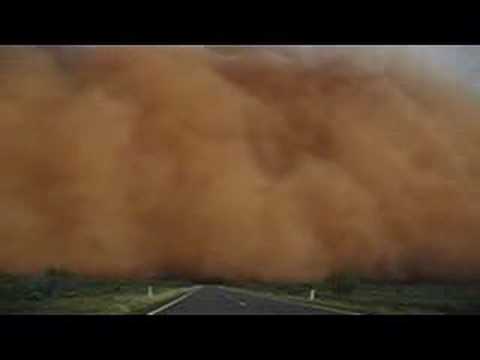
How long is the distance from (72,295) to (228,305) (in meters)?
1.28

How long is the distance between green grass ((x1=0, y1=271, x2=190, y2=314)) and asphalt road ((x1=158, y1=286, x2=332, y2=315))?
176 mm

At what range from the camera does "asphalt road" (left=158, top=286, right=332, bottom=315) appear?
943 cm

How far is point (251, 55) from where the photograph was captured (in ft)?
31.7

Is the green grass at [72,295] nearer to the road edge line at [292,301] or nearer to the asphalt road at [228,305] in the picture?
the asphalt road at [228,305]

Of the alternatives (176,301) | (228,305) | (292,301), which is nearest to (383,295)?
(292,301)

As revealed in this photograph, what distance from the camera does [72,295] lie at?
952cm

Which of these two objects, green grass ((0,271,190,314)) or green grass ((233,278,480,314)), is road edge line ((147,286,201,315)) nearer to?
green grass ((0,271,190,314))

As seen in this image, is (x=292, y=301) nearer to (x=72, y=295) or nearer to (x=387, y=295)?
(x=387, y=295)

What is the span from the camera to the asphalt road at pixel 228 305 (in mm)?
9430

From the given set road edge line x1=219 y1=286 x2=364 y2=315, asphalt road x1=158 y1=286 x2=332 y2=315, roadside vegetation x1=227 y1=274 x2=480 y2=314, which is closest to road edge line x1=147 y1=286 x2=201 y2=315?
asphalt road x1=158 y1=286 x2=332 y2=315
